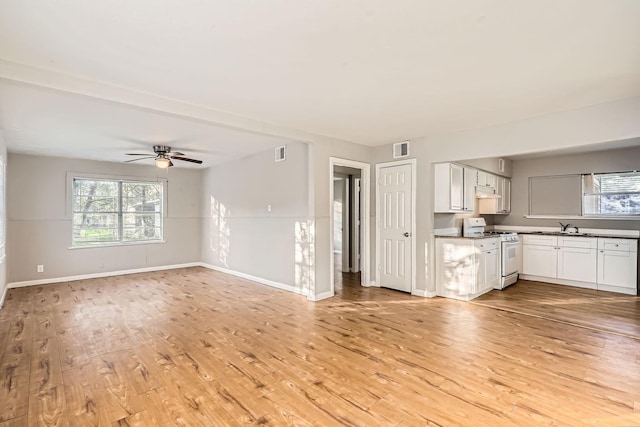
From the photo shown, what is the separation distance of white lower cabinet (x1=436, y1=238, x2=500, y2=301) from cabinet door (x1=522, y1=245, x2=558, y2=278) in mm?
1487

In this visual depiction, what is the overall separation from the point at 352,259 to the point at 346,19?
5.80 metres

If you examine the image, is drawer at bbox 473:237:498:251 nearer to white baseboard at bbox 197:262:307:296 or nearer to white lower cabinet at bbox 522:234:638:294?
white lower cabinet at bbox 522:234:638:294

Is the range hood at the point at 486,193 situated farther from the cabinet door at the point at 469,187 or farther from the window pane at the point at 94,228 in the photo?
the window pane at the point at 94,228

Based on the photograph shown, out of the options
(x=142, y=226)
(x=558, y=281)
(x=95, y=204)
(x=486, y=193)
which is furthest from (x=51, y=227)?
(x=558, y=281)

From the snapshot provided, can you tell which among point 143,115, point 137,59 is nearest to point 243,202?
point 143,115

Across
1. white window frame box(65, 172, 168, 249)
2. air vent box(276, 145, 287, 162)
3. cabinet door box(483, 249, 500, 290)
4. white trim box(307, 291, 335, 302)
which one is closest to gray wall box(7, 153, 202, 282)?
white window frame box(65, 172, 168, 249)

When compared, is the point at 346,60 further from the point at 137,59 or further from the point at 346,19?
the point at 137,59

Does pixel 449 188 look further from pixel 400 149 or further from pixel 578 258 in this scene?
pixel 578 258

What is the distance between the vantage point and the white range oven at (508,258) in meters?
5.57

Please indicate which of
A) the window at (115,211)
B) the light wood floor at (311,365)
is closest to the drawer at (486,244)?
the light wood floor at (311,365)

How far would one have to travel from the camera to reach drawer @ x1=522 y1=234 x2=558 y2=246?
589 cm

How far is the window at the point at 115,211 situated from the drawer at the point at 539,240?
7962mm

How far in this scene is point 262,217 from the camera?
6.15 meters

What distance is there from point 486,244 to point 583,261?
1948mm
